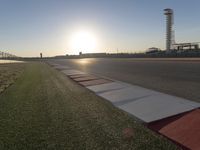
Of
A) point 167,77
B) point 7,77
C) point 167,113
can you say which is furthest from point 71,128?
point 7,77

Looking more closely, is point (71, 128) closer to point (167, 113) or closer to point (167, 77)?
point (167, 113)

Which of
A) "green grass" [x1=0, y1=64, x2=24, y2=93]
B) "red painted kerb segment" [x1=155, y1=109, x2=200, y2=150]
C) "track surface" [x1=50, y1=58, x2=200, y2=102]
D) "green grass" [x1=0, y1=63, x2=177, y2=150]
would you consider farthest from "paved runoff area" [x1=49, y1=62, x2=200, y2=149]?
"green grass" [x1=0, y1=64, x2=24, y2=93]

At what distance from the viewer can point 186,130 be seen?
4695 millimetres

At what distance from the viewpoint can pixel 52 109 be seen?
714 centimetres

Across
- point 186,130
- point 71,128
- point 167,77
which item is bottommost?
point 71,128

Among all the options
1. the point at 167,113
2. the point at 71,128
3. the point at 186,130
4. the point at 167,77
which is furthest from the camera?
the point at 167,77

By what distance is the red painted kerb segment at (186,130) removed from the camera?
13.6 feet

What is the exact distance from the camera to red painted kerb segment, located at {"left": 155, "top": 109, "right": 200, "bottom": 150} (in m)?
4.16

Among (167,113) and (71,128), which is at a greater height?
(167,113)

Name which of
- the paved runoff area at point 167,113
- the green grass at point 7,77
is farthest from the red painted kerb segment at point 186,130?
the green grass at point 7,77

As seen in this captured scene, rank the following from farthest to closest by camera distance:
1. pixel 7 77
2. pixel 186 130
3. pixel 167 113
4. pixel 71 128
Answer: pixel 7 77 < pixel 167 113 < pixel 71 128 < pixel 186 130

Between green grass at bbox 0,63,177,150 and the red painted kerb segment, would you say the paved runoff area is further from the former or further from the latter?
green grass at bbox 0,63,177,150

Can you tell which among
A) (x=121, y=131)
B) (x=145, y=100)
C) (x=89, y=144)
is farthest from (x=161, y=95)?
(x=89, y=144)

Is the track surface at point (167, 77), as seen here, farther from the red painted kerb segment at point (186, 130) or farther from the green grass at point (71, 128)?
the green grass at point (71, 128)
